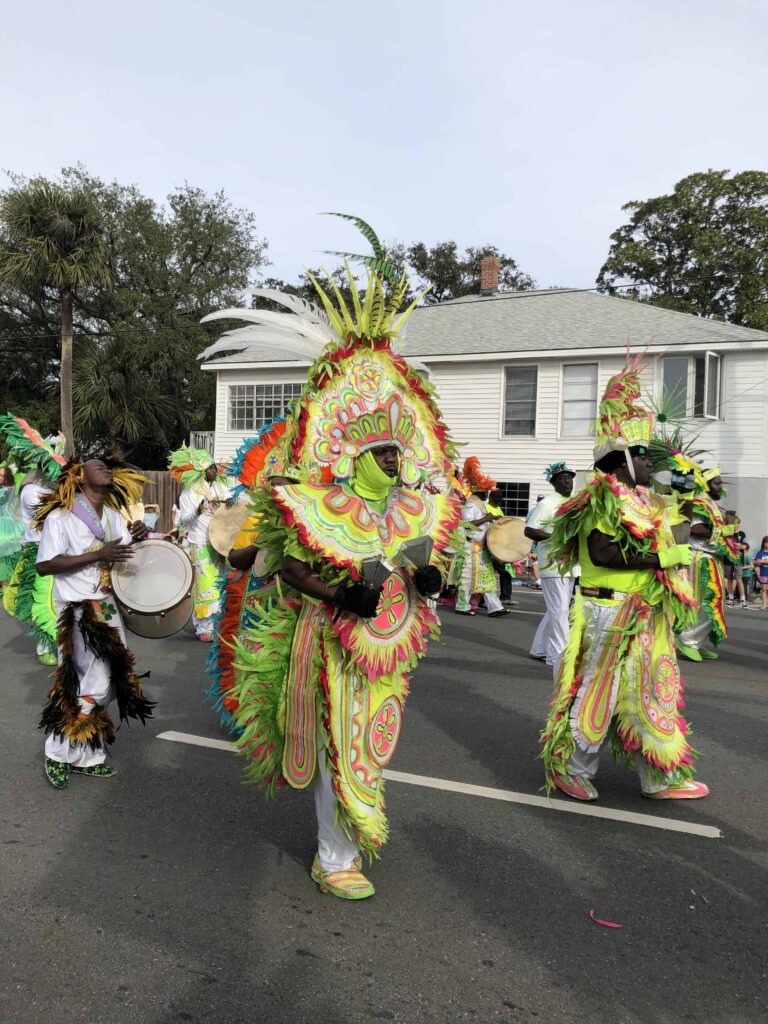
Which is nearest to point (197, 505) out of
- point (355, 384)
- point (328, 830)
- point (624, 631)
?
point (624, 631)

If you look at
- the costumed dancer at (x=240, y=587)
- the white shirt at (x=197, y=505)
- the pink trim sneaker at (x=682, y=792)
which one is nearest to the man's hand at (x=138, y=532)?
the costumed dancer at (x=240, y=587)

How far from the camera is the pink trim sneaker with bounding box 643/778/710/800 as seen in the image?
477cm

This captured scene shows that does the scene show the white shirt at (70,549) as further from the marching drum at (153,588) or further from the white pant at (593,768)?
the white pant at (593,768)

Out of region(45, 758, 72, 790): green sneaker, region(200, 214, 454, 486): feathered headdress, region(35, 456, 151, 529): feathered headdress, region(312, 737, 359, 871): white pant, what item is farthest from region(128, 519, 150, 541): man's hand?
region(312, 737, 359, 871): white pant

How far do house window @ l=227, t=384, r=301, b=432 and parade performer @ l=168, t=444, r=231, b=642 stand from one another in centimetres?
1393

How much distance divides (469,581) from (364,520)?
9267 mm

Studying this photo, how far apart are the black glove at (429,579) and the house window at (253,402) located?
20.7m

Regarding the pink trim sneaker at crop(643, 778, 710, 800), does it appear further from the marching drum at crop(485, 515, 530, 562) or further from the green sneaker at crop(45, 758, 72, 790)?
the marching drum at crop(485, 515, 530, 562)

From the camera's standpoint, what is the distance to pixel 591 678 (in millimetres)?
4699

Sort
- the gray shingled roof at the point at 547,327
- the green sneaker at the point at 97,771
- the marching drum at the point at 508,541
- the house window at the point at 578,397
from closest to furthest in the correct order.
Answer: the green sneaker at the point at 97,771 → the marching drum at the point at 508,541 → the gray shingled roof at the point at 547,327 → the house window at the point at 578,397

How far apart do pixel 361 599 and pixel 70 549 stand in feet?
7.56

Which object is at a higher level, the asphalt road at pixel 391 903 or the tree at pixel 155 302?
the tree at pixel 155 302

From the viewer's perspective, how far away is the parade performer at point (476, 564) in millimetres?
12109

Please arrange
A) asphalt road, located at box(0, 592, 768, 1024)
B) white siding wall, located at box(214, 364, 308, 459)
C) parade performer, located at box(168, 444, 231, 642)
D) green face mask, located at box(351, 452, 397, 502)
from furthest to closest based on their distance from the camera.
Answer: white siding wall, located at box(214, 364, 308, 459) < parade performer, located at box(168, 444, 231, 642) < green face mask, located at box(351, 452, 397, 502) < asphalt road, located at box(0, 592, 768, 1024)
